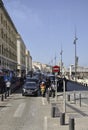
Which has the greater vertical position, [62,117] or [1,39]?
[1,39]

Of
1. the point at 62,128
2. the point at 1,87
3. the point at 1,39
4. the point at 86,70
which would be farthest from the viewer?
the point at 86,70

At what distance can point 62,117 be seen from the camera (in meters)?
16.0

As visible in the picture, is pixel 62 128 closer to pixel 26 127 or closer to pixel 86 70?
pixel 26 127

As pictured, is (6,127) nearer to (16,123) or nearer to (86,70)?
(16,123)

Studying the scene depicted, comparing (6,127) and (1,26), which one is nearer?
(6,127)

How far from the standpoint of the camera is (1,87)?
45.0 metres

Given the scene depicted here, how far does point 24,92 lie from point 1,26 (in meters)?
36.7

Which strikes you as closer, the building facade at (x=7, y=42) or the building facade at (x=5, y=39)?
the building facade at (x=5, y=39)

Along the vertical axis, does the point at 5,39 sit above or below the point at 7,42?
above

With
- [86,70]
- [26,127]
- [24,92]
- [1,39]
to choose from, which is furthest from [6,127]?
[86,70]

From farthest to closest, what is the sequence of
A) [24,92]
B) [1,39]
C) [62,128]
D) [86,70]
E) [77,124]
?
[86,70] → [1,39] → [24,92] → [77,124] → [62,128]

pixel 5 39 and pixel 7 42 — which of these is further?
pixel 7 42

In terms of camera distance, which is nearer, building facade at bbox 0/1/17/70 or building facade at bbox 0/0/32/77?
building facade at bbox 0/1/17/70

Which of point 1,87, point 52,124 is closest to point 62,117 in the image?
point 52,124
